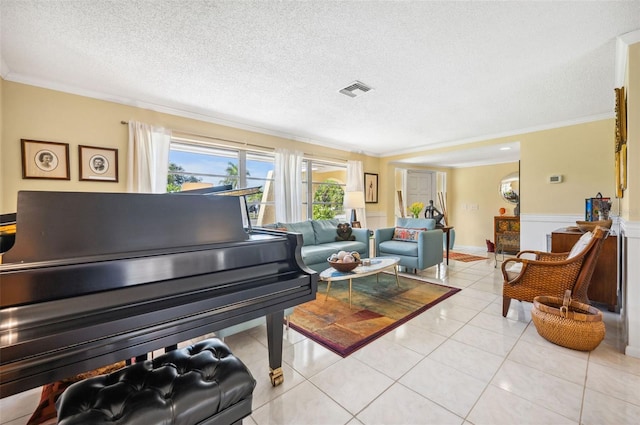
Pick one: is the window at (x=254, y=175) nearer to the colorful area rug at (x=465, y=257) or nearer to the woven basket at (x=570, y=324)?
the colorful area rug at (x=465, y=257)

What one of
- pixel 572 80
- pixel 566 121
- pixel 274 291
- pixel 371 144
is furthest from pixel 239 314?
pixel 566 121

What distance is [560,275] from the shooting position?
7.55 feet

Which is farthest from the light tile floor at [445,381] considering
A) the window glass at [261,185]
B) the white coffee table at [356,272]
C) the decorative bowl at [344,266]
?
the window glass at [261,185]

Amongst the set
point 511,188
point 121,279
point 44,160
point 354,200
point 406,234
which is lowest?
point 406,234

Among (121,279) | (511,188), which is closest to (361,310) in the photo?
(121,279)

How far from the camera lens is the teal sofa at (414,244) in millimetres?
3994

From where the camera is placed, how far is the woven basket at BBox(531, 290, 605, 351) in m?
1.94

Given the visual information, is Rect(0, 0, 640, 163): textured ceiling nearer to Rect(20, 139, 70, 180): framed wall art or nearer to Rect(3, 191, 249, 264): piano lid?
Rect(20, 139, 70, 180): framed wall art

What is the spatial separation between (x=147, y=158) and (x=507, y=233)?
620 centimetres

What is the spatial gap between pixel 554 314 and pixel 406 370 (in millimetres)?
1335

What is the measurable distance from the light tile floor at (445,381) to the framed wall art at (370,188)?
3.69 meters

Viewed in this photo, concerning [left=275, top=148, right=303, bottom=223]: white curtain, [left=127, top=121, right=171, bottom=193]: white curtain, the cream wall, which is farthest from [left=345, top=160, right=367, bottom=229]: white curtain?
[left=127, top=121, right=171, bottom=193]: white curtain

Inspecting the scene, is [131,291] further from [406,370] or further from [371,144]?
[371,144]

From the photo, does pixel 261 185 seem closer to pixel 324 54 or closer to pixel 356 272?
pixel 356 272
